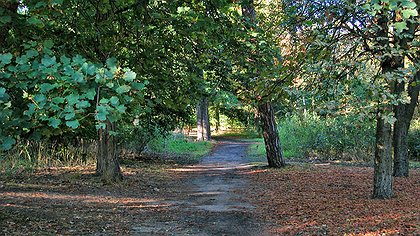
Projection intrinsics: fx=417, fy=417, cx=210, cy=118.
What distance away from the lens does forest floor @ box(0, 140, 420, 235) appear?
19.1ft

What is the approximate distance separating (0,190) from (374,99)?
738 centimetres

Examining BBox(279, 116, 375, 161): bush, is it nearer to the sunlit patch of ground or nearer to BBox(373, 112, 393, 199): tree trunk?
the sunlit patch of ground

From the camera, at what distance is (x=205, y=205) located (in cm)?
819

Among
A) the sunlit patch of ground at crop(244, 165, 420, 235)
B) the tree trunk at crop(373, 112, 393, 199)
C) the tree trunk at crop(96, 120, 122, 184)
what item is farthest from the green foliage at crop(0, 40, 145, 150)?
the tree trunk at crop(96, 120, 122, 184)

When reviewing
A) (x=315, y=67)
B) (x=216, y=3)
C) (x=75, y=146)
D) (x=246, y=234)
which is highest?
(x=216, y=3)

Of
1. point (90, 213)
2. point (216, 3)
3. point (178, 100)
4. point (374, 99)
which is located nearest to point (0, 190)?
point (90, 213)

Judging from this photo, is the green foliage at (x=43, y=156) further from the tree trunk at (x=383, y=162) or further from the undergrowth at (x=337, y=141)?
the tree trunk at (x=383, y=162)

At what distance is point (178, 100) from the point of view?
26.6 ft

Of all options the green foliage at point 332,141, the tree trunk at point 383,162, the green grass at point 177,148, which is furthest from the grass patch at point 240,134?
the tree trunk at point 383,162

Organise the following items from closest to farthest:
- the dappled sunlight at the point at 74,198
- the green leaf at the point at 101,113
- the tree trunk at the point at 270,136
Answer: the green leaf at the point at 101,113 → the dappled sunlight at the point at 74,198 → the tree trunk at the point at 270,136

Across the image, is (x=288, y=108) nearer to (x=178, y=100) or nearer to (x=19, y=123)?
(x=178, y=100)

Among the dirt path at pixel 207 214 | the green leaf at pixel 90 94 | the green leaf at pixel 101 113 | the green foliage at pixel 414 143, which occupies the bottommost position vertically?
the dirt path at pixel 207 214

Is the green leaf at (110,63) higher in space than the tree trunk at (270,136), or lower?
higher

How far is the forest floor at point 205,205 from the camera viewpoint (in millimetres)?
5828
